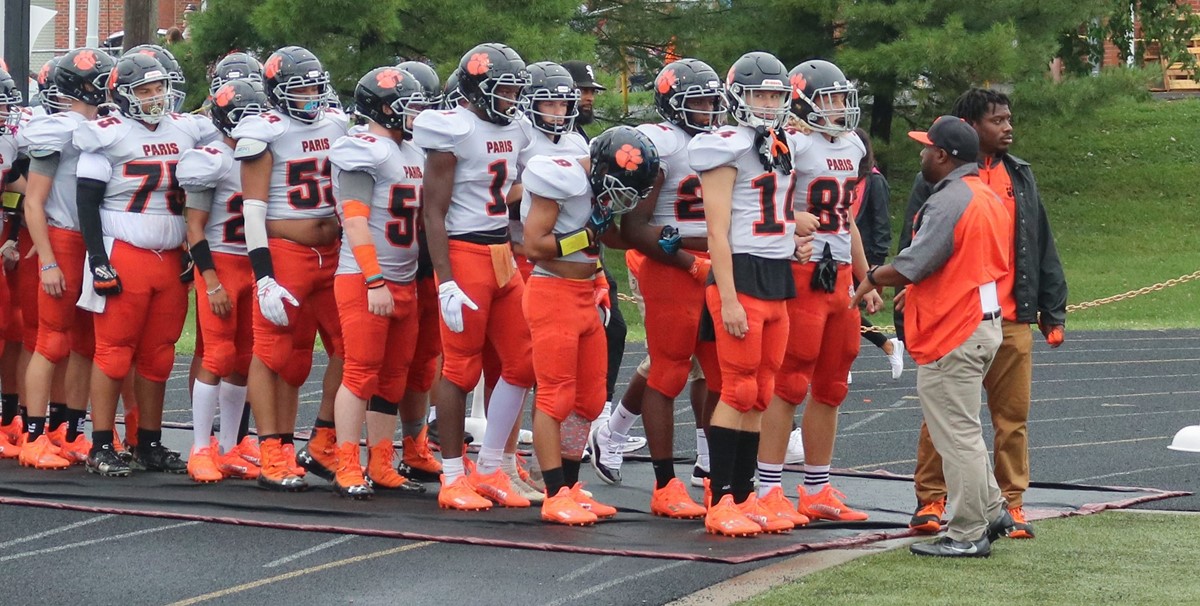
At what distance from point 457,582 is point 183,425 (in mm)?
4140

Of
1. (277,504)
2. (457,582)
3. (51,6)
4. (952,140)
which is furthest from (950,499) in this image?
(51,6)

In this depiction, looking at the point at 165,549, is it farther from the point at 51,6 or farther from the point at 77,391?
the point at 51,6

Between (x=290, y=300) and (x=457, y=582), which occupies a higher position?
(x=290, y=300)

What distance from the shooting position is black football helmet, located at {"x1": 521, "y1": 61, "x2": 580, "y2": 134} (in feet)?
22.7

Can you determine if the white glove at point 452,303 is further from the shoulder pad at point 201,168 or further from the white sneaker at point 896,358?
the white sneaker at point 896,358

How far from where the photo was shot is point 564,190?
21.1ft

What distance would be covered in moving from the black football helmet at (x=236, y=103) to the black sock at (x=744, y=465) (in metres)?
2.64

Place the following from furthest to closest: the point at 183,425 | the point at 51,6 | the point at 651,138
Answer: the point at 51,6, the point at 183,425, the point at 651,138

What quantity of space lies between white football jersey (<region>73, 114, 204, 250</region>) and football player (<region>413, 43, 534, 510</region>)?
4.57ft

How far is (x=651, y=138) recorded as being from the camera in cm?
676

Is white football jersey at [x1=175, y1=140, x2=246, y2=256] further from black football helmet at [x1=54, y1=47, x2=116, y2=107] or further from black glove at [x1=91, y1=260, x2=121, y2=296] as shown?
black football helmet at [x1=54, y1=47, x2=116, y2=107]

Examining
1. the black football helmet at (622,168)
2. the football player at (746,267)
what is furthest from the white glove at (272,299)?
the football player at (746,267)

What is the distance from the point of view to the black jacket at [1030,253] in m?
6.47

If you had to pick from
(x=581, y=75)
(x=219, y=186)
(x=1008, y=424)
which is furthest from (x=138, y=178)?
(x=1008, y=424)
